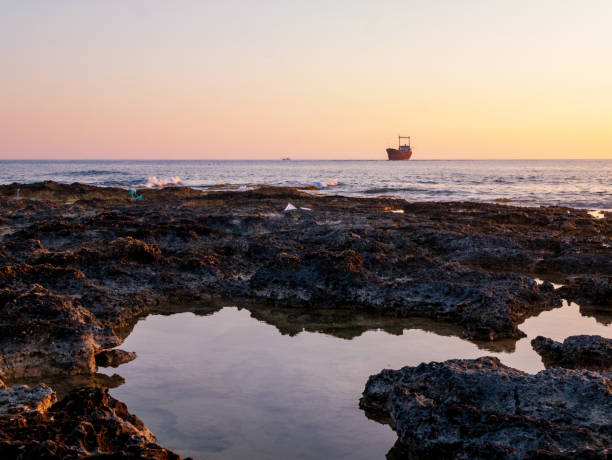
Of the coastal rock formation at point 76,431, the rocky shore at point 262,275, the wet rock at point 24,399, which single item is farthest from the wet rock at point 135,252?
the coastal rock formation at point 76,431

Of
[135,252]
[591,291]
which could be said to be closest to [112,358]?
[135,252]

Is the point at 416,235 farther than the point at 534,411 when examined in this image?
Yes

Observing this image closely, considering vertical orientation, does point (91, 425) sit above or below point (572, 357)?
above

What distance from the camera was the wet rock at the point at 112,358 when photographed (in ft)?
19.9

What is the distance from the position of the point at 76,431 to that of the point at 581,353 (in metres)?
5.19

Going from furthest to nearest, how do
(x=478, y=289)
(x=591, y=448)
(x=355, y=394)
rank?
(x=478, y=289) → (x=355, y=394) → (x=591, y=448)

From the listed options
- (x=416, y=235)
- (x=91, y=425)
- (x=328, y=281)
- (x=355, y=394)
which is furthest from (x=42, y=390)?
(x=416, y=235)

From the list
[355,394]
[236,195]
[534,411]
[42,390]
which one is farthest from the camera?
[236,195]

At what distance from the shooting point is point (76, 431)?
3.34 metres

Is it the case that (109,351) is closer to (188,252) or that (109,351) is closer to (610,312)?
(188,252)

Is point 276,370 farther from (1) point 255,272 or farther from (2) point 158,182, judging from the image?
(2) point 158,182

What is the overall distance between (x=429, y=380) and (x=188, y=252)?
21.8 feet

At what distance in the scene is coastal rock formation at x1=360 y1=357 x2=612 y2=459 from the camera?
11.7ft

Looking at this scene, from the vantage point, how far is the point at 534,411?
3988 millimetres
